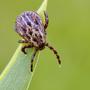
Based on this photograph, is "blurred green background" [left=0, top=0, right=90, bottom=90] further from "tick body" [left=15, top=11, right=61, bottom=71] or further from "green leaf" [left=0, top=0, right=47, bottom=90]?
"green leaf" [left=0, top=0, right=47, bottom=90]

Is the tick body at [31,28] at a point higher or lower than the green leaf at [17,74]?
higher

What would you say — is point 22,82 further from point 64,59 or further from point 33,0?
point 33,0

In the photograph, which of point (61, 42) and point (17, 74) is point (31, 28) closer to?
point (17, 74)

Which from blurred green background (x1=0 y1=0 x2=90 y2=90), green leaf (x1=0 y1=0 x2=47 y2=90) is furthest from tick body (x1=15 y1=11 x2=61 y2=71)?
blurred green background (x1=0 y1=0 x2=90 y2=90)

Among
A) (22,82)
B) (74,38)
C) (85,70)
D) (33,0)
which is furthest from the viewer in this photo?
(33,0)

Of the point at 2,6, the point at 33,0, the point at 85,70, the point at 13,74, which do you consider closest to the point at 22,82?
the point at 13,74

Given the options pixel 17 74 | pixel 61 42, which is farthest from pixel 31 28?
pixel 61 42

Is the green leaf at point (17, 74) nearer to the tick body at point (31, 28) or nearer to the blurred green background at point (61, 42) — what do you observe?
the tick body at point (31, 28)

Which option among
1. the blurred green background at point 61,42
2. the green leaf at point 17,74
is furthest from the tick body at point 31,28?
the blurred green background at point 61,42
